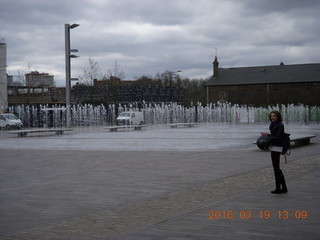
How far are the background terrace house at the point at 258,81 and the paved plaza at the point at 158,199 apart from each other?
74119 mm

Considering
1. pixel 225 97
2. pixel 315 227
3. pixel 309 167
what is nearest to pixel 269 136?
pixel 315 227

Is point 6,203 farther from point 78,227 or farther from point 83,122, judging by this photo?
point 83,122

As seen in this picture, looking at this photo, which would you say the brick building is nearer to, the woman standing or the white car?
the white car

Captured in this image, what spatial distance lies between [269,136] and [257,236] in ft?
11.6

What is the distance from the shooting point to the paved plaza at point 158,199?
6336 millimetres

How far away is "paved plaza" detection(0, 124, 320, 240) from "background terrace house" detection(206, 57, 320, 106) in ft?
243

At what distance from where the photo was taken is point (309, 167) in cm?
1282

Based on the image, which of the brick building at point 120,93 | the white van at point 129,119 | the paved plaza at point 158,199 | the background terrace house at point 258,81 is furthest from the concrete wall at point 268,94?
the paved plaza at point 158,199
